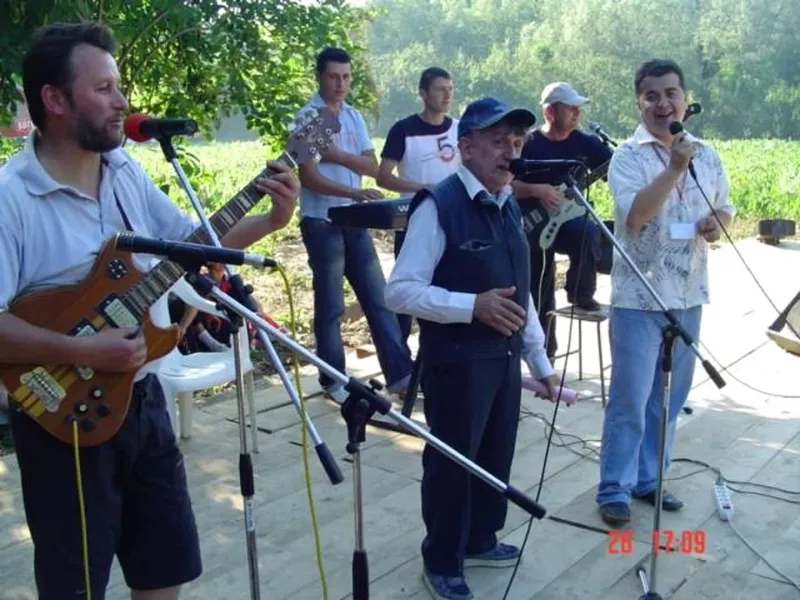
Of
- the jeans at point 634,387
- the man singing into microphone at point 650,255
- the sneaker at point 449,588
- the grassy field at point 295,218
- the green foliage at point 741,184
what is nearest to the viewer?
the sneaker at point 449,588

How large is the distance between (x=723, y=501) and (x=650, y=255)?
1.20m

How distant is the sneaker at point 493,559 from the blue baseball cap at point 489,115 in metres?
1.62

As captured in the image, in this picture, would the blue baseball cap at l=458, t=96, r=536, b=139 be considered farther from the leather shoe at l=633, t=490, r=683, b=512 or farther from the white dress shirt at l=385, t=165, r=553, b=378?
the leather shoe at l=633, t=490, r=683, b=512

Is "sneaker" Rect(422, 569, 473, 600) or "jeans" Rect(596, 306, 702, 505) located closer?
"sneaker" Rect(422, 569, 473, 600)

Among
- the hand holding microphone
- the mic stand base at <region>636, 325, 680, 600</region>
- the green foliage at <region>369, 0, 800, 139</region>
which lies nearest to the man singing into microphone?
the hand holding microphone

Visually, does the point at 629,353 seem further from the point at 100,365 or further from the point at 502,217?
the point at 100,365

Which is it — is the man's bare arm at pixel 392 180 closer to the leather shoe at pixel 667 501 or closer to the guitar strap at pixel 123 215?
the leather shoe at pixel 667 501

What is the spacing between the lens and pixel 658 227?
3.95 m

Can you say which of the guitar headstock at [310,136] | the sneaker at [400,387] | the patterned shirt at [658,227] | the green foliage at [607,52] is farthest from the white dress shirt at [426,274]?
the green foliage at [607,52]

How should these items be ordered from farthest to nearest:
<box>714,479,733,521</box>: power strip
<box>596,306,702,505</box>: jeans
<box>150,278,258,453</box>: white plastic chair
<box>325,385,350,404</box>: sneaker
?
<box>325,385,350,404</box>: sneaker
<box>150,278,258,453</box>: white plastic chair
<box>714,479,733,521</box>: power strip
<box>596,306,702,505</box>: jeans

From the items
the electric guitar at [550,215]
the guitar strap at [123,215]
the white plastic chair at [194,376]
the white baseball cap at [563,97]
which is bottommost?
the white plastic chair at [194,376]

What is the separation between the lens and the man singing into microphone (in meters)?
3.89

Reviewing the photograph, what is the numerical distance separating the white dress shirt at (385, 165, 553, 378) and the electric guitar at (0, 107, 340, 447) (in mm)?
951

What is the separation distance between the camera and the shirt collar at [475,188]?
329 centimetres
